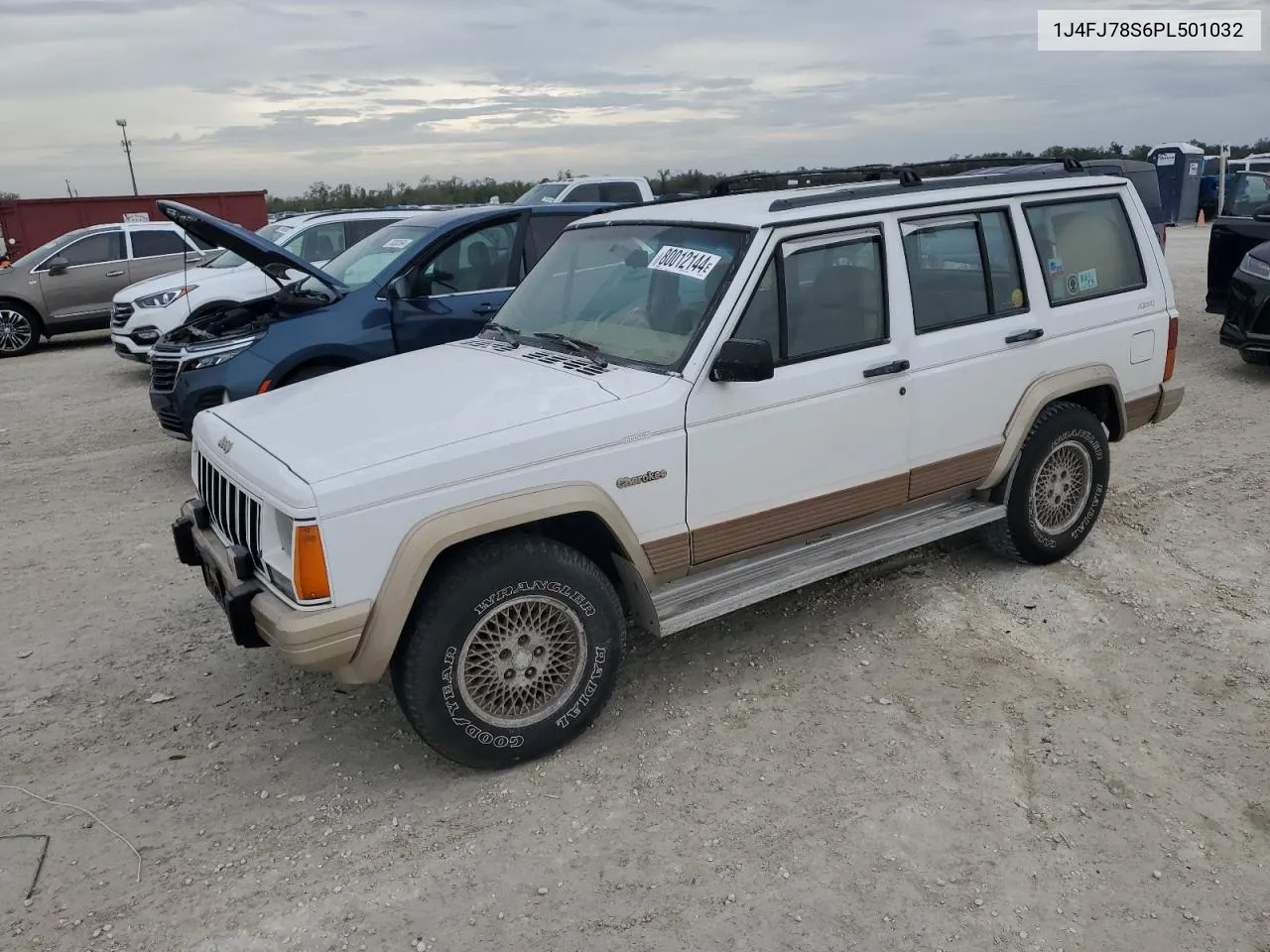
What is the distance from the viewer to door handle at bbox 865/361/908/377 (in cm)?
420

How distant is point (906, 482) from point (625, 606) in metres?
1.40

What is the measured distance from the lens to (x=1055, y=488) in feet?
16.8

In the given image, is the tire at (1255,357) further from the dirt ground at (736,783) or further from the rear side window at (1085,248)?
the rear side window at (1085,248)

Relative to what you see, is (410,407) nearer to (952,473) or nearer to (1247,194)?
(952,473)

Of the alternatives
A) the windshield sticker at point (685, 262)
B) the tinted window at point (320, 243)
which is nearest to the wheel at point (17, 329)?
the tinted window at point (320, 243)

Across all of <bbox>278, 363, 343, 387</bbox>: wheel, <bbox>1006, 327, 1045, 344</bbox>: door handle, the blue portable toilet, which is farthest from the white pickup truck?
the blue portable toilet

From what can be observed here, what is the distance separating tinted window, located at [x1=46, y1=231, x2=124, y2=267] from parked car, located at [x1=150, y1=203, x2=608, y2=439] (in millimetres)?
8743

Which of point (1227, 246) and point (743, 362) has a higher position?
point (743, 362)

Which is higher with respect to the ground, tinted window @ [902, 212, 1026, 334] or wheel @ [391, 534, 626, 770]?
tinted window @ [902, 212, 1026, 334]

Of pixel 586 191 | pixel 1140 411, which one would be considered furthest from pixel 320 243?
pixel 1140 411

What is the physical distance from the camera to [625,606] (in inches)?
176

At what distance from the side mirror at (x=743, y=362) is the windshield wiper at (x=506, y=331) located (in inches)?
46.3

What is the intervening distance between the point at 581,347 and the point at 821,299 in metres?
1.03

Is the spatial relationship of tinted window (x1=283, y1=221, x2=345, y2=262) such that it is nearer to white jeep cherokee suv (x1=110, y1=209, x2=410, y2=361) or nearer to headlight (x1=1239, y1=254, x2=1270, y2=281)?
white jeep cherokee suv (x1=110, y1=209, x2=410, y2=361)
